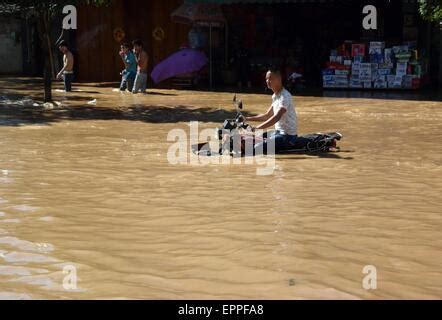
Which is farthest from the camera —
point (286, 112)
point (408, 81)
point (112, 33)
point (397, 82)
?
point (112, 33)

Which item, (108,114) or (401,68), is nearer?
(108,114)

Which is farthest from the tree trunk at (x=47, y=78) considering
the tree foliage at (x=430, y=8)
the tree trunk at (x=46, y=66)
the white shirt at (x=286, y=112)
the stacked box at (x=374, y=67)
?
the tree foliage at (x=430, y=8)

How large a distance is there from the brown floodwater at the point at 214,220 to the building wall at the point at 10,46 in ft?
61.8

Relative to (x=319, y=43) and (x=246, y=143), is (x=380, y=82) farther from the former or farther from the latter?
(x=246, y=143)

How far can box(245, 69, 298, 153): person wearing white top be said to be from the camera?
31.8ft

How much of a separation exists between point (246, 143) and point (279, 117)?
24.1 inches

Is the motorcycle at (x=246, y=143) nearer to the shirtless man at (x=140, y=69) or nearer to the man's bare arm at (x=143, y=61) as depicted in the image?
the man's bare arm at (x=143, y=61)

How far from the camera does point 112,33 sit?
25.3m

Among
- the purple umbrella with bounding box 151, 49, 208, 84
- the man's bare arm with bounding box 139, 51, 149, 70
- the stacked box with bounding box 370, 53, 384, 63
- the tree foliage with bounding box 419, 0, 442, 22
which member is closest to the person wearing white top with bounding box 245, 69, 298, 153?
the tree foliage with bounding box 419, 0, 442, 22

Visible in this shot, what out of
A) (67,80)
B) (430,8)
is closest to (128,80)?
(67,80)

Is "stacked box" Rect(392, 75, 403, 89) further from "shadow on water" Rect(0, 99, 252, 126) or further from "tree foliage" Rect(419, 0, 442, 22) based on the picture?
"shadow on water" Rect(0, 99, 252, 126)

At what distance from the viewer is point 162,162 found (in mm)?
9320

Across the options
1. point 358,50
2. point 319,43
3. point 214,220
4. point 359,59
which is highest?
point 319,43

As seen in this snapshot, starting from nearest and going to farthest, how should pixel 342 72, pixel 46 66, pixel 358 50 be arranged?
pixel 46 66, pixel 358 50, pixel 342 72
